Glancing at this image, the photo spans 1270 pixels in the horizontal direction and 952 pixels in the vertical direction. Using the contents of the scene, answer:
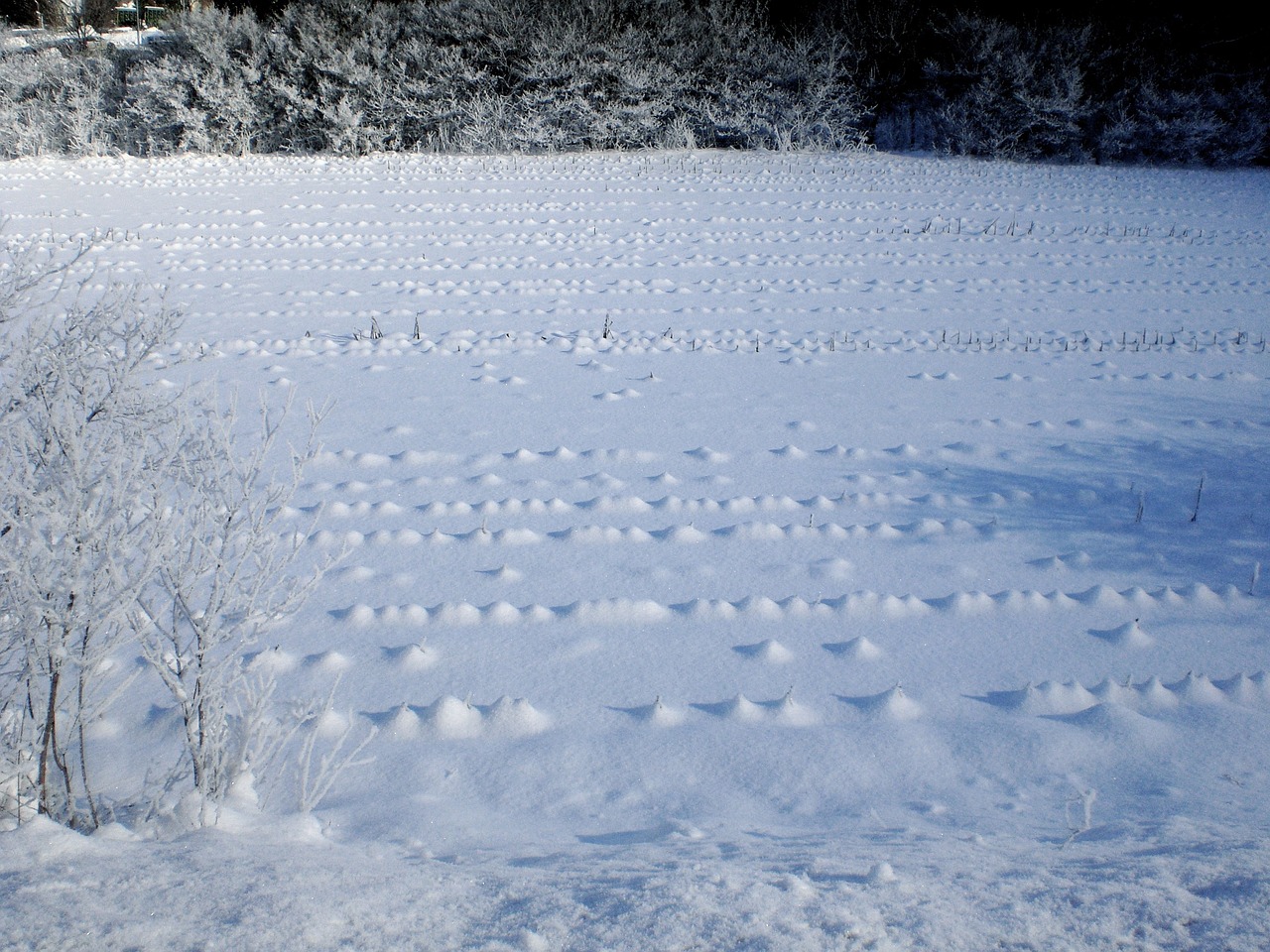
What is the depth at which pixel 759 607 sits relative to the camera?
11.7 feet

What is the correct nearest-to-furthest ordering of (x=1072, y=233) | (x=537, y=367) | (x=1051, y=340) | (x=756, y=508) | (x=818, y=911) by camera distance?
(x=818, y=911) < (x=756, y=508) < (x=537, y=367) < (x=1051, y=340) < (x=1072, y=233)

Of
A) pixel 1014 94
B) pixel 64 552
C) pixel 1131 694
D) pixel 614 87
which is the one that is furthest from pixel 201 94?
pixel 1131 694

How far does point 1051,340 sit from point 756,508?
379 cm

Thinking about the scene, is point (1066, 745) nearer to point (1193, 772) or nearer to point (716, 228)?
point (1193, 772)

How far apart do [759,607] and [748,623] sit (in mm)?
102

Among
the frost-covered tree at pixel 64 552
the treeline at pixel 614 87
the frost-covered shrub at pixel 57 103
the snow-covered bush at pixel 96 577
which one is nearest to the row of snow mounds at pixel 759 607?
the snow-covered bush at pixel 96 577

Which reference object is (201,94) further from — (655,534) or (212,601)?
(212,601)

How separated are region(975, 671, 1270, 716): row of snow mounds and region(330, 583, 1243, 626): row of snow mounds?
509 millimetres

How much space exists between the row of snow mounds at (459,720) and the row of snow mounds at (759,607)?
549 mm

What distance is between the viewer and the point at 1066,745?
9.22 feet

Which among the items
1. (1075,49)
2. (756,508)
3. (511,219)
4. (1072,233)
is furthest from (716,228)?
(1075,49)

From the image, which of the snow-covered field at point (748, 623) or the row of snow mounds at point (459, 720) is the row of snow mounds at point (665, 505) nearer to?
the snow-covered field at point (748, 623)

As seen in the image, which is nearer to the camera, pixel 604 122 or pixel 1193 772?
pixel 1193 772

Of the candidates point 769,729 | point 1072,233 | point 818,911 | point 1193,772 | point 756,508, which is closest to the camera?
point 818,911
